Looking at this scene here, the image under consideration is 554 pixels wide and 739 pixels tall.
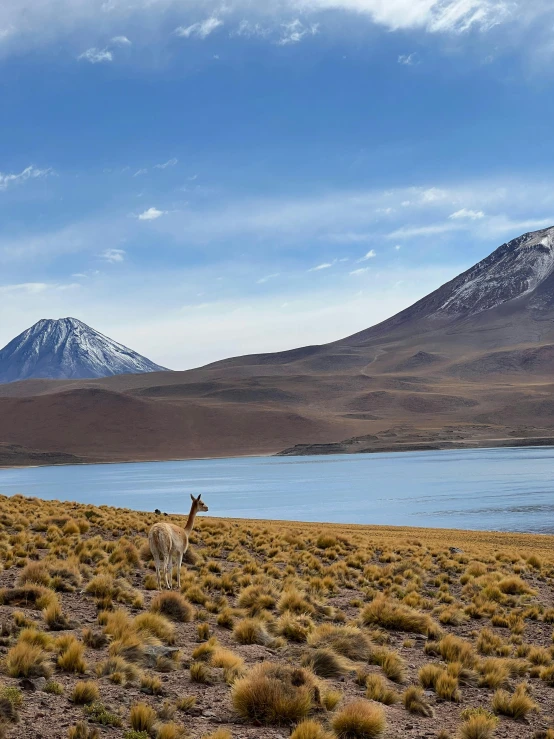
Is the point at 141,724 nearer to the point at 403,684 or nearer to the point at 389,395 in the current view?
the point at 403,684

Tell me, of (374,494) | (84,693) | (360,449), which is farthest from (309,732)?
(360,449)

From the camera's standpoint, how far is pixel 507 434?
13588cm

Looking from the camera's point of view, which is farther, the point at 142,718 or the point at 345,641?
the point at 345,641

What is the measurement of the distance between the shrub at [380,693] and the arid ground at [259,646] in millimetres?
20

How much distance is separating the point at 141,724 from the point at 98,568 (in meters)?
6.21

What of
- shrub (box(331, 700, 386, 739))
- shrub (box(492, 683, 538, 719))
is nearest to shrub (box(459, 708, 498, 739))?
shrub (box(492, 683, 538, 719))

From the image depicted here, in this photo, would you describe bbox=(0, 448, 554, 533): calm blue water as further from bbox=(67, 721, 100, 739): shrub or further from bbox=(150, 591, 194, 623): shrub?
bbox=(67, 721, 100, 739): shrub

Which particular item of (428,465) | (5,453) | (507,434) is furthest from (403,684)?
(5,453)

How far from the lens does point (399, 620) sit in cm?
1043

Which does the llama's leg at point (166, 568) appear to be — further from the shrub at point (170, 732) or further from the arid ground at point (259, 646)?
the shrub at point (170, 732)

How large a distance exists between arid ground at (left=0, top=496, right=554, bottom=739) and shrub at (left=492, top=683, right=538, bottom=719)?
0.05 ft

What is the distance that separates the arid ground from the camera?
603cm

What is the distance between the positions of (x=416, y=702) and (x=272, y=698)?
60.7 inches

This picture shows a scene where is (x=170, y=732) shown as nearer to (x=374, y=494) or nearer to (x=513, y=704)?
(x=513, y=704)
